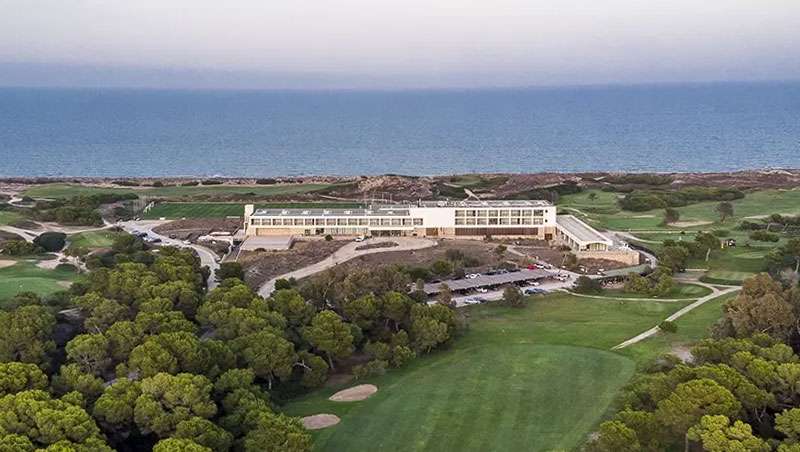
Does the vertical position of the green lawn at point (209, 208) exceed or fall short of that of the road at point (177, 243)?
it exceeds it

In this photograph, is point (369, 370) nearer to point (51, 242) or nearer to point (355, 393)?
point (355, 393)

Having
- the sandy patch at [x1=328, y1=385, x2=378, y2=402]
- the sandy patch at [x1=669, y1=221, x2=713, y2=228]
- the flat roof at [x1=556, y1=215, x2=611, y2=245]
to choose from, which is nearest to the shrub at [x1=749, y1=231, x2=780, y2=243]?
the sandy patch at [x1=669, y1=221, x2=713, y2=228]

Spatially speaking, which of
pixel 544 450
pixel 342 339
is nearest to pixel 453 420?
pixel 544 450

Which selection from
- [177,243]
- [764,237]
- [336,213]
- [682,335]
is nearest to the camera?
[682,335]

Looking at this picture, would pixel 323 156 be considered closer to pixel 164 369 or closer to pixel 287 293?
pixel 287 293

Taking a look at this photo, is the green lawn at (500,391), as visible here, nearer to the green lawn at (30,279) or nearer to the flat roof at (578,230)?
the flat roof at (578,230)

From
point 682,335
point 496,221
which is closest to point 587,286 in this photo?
point 682,335

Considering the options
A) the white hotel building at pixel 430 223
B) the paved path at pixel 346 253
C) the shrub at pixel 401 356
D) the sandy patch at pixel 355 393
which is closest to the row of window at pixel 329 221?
the white hotel building at pixel 430 223
